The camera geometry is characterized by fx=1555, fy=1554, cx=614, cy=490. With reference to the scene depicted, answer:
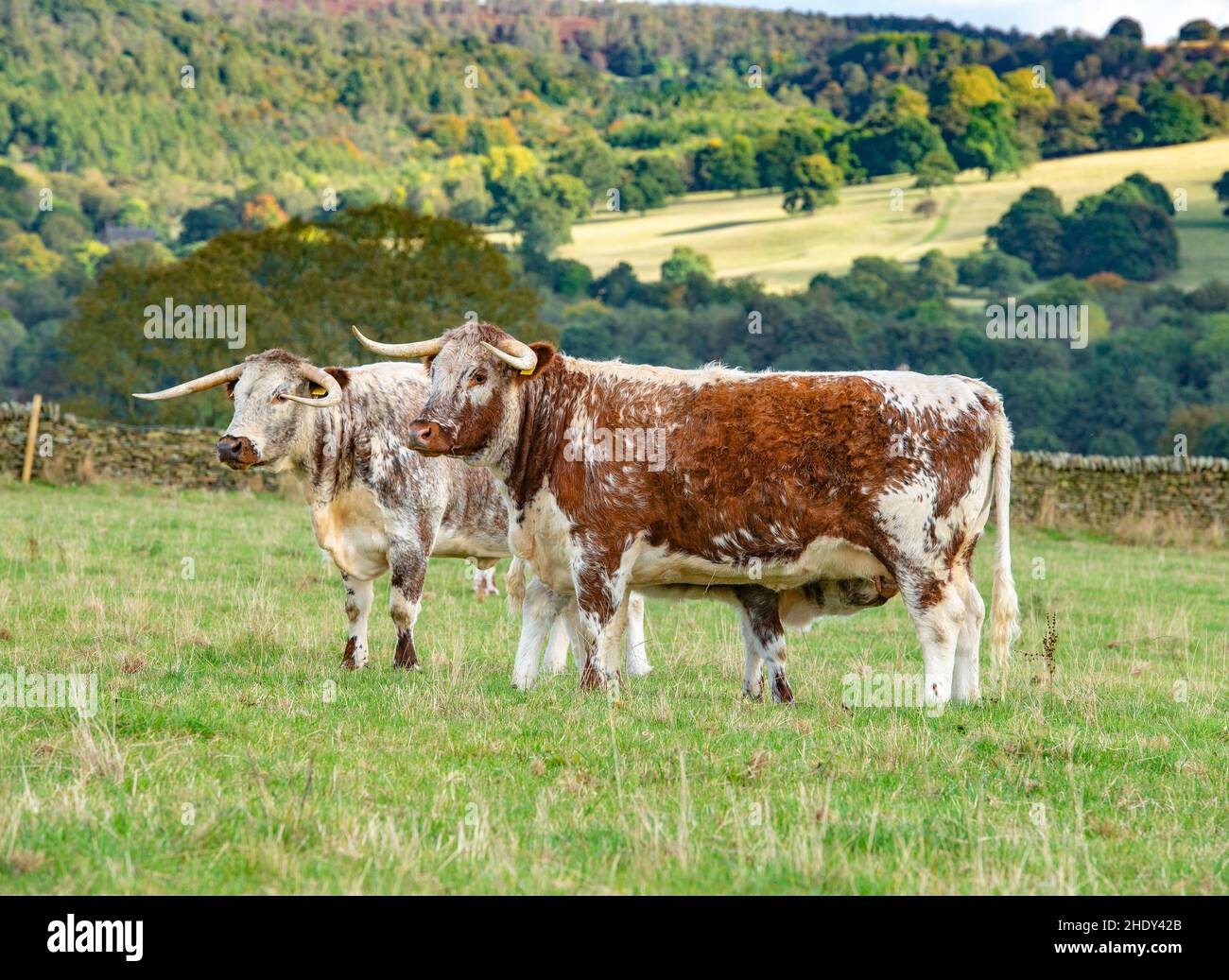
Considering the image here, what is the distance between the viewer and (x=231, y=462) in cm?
1034

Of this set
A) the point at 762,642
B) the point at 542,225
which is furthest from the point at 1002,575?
the point at 542,225

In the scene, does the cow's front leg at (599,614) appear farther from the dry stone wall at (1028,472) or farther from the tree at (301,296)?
the tree at (301,296)

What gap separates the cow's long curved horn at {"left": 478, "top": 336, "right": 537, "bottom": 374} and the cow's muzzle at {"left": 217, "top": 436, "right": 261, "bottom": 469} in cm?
185

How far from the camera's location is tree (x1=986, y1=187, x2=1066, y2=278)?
114 metres

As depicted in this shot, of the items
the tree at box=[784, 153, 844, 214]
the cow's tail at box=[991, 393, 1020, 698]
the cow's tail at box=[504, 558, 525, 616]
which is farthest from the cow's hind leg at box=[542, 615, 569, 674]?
the tree at box=[784, 153, 844, 214]

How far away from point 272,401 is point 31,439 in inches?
690

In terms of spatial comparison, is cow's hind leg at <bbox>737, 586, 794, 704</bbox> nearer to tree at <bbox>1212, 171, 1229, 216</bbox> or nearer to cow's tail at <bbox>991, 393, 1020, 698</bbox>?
cow's tail at <bbox>991, 393, 1020, 698</bbox>

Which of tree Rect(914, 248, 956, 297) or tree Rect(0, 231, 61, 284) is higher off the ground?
tree Rect(0, 231, 61, 284)

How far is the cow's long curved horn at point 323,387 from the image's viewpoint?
34.9 ft

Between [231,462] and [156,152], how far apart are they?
15792cm

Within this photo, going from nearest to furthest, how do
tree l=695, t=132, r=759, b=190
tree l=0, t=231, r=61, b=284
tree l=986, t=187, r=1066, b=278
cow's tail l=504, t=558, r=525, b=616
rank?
cow's tail l=504, t=558, r=525, b=616 < tree l=0, t=231, r=61, b=284 < tree l=986, t=187, r=1066, b=278 < tree l=695, t=132, r=759, b=190

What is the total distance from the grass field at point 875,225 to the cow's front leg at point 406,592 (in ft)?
331
